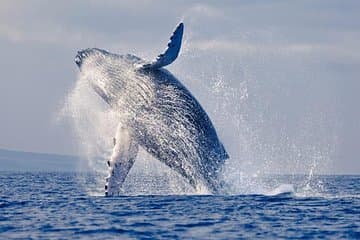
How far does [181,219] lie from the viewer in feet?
53.6

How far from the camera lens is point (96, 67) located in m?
21.9

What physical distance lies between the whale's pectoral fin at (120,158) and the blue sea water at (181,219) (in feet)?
2.14

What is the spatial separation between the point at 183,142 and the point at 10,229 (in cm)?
737

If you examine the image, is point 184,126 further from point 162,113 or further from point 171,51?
point 171,51

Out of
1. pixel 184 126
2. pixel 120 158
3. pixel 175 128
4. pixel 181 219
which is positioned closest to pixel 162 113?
pixel 175 128

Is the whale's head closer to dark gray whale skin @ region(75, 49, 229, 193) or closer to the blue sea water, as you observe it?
dark gray whale skin @ region(75, 49, 229, 193)

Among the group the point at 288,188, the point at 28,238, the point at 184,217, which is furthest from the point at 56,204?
the point at 288,188

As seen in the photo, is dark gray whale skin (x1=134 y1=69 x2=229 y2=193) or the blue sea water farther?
dark gray whale skin (x1=134 y1=69 x2=229 y2=193)

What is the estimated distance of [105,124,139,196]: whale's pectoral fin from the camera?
2217 centimetres

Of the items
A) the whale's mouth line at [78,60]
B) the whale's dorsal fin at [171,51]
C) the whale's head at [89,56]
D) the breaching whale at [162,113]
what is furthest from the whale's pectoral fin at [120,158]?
the whale's dorsal fin at [171,51]

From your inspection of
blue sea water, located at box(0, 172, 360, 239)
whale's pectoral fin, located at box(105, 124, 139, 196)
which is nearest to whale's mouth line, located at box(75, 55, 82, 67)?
whale's pectoral fin, located at box(105, 124, 139, 196)

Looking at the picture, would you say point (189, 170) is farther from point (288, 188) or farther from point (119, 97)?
point (288, 188)

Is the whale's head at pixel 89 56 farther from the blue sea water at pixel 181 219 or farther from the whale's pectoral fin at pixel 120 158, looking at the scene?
the blue sea water at pixel 181 219

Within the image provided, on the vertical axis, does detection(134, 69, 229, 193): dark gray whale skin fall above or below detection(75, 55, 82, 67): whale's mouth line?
below
